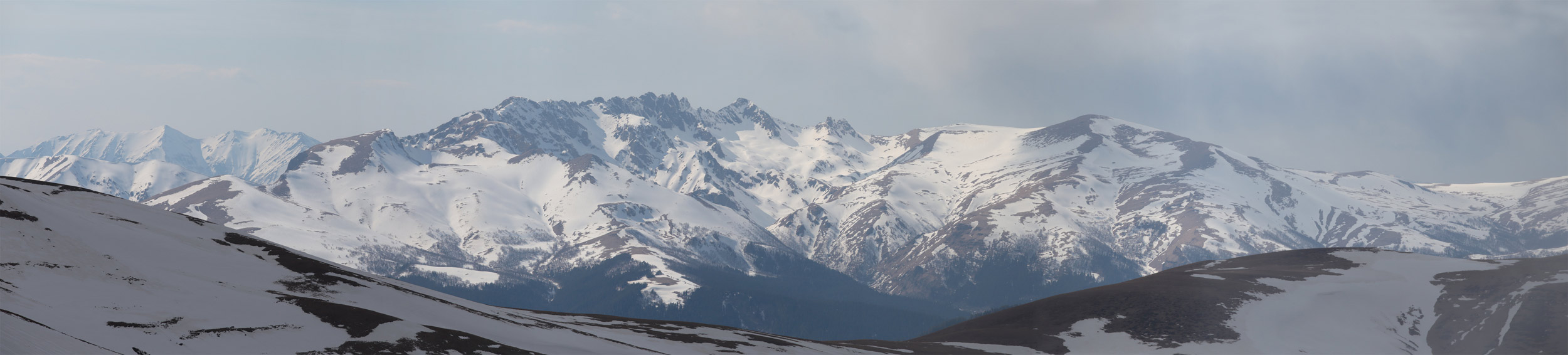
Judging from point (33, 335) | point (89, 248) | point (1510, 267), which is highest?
point (1510, 267)

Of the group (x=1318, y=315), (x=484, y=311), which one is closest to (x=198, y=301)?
(x=484, y=311)

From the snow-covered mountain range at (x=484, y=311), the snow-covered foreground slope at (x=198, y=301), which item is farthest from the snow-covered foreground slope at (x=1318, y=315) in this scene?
the snow-covered foreground slope at (x=198, y=301)

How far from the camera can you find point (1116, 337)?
15962 centimetres

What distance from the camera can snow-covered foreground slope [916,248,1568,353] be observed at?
146m

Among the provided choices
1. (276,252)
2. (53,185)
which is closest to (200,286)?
(276,252)

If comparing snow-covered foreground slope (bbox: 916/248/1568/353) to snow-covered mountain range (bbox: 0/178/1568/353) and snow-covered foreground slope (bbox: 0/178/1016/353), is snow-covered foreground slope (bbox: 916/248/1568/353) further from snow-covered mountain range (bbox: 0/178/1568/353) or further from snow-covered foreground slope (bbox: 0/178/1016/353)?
snow-covered foreground slope (bbox: 0/178/1016/353)

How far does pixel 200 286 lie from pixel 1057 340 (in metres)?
138

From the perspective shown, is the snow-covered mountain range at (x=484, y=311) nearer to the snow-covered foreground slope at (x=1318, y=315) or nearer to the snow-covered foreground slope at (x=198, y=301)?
the snow-covered foreground slope at (x=198, y=301)

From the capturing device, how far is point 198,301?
66.2 metres

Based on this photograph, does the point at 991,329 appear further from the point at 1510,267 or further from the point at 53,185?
the point at 53,185

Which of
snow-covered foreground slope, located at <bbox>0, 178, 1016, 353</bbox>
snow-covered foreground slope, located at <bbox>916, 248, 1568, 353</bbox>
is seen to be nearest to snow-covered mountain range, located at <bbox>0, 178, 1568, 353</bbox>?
snow-covered foreground slope, located at <bbox>0, 178, 1016, 353</bbox>

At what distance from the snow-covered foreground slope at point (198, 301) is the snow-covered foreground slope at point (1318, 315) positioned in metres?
85.7

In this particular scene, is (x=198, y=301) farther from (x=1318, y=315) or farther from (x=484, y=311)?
(x=1318, y=315)

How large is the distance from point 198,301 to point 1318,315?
7371 inches
